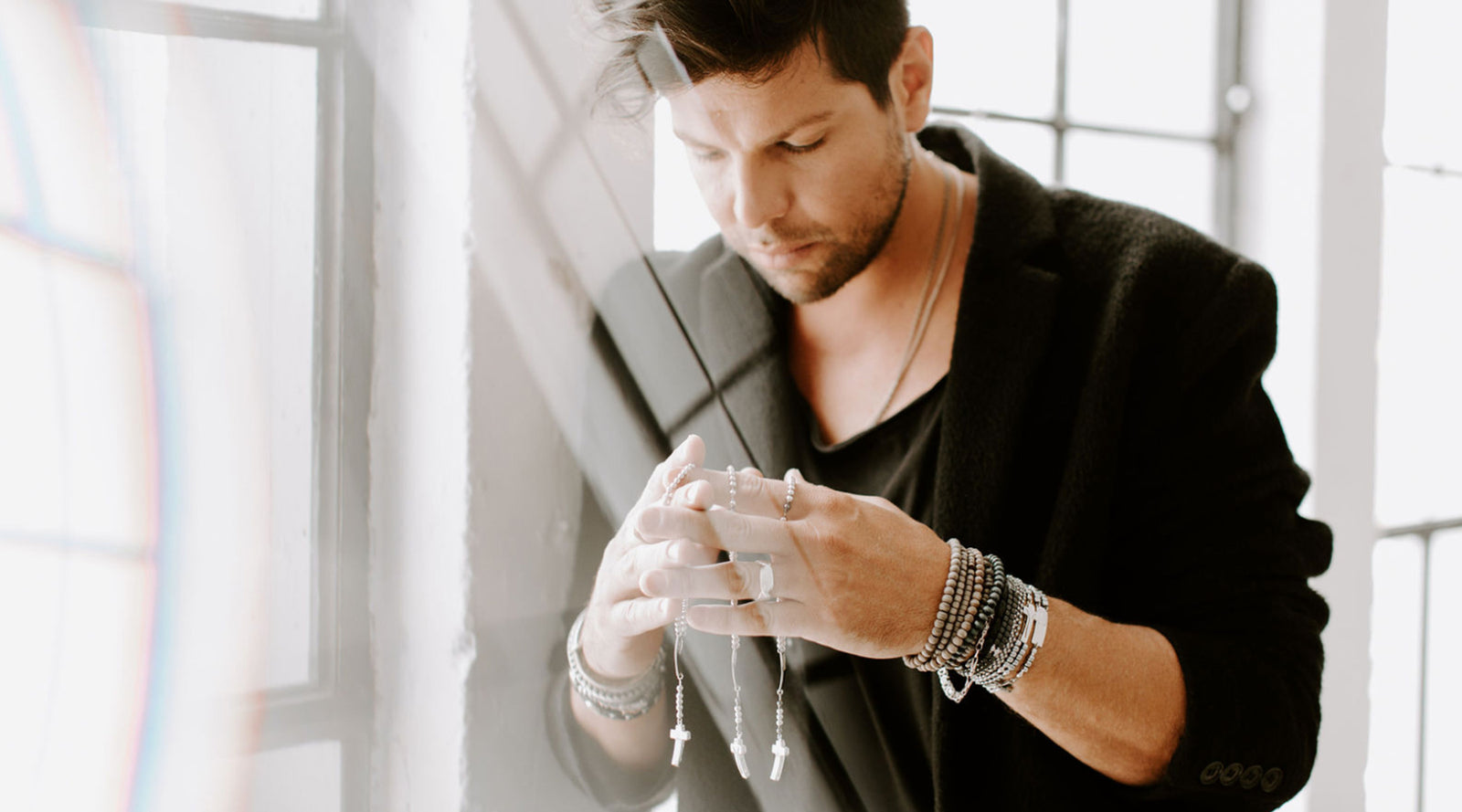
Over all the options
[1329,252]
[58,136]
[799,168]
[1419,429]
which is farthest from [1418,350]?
[58,136]

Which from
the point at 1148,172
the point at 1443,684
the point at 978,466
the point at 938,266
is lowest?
the point at 1443,684

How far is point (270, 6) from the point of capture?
34cm

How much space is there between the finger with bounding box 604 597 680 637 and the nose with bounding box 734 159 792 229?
218 millimetres

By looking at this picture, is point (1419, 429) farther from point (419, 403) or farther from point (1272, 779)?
point (419, 403)

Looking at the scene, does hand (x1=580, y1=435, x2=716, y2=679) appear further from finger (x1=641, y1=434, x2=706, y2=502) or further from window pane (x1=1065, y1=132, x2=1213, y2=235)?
window pane (x1=1065, y1=132, x2=1213, y2=235)

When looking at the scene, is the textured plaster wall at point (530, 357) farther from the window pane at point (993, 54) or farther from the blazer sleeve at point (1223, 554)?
the window pane at point (993, 54)

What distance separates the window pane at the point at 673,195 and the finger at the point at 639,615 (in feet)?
0.55

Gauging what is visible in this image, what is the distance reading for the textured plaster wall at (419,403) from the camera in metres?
0.37

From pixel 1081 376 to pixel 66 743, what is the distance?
542 millimetres

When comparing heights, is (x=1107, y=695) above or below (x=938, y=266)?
below

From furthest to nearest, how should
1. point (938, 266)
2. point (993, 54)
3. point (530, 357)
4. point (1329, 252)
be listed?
point (1329, 252), point (993, 54), point (938, 266), point (530, 357)

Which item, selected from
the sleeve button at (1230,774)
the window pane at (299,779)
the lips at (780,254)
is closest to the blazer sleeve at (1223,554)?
the sleeve button at (1230,774)

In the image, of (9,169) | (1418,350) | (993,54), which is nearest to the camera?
(9,169)

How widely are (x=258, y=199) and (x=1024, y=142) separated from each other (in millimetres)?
925
